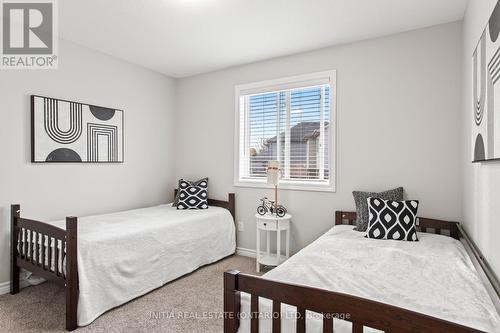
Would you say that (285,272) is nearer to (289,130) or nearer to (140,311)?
(140,311)

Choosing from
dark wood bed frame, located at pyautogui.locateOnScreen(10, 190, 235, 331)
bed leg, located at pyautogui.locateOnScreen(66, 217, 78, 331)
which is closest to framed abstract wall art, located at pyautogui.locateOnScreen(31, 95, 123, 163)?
dark wood bed frame, located at pyautogui.locateOnScreen(10, 190, 235, 331)

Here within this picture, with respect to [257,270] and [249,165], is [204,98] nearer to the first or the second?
[249,165]

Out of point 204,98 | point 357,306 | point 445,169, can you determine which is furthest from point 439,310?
point 204,98

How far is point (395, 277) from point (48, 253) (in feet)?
8.21

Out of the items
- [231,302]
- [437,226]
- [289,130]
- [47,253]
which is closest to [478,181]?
[437,226]

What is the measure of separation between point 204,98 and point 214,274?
2.40 meters

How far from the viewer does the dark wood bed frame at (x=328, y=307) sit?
938mm

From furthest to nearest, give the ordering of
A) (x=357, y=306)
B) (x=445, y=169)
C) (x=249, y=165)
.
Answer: (x=249, y=165) → (x=445, y=169) → (x=357, y=306)

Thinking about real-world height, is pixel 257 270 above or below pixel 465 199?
below

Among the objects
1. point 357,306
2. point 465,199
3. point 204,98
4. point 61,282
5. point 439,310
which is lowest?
point 61,282

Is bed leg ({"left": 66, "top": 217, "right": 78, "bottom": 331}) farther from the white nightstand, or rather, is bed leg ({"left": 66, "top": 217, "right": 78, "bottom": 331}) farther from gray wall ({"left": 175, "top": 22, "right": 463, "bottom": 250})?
gray wall ({"left": 175, "top": 22, "right": 463, "bottom": 250})

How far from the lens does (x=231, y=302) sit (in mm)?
1311

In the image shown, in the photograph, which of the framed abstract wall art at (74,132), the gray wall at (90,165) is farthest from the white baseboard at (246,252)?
the framed abstract wall art at (74,132)

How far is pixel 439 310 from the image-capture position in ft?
4.04
